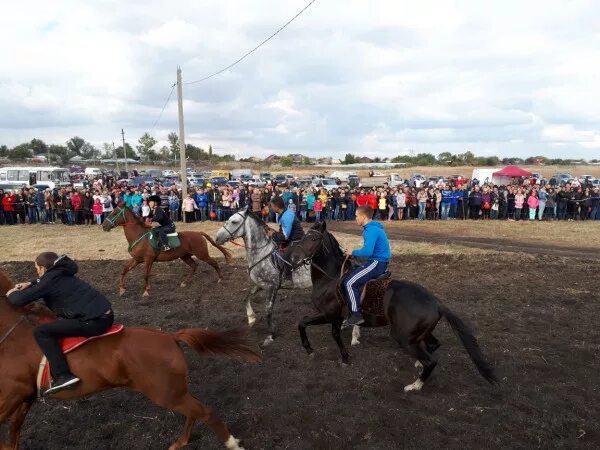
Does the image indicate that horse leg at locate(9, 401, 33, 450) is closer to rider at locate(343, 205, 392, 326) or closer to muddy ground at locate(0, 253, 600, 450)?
muddy ground at locate(0, 253, 600, 450)

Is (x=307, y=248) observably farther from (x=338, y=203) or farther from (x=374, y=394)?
(x=338, y=203)

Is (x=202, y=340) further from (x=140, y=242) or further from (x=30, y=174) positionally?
(x=30, y=174)

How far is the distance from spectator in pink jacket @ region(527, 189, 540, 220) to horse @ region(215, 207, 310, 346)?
18547mm

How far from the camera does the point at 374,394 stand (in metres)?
5.95

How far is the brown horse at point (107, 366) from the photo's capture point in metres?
4.36

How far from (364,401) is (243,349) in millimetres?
1923

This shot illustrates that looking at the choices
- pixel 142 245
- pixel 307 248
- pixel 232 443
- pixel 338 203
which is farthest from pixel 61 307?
pixel 338 203

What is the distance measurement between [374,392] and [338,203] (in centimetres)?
1783

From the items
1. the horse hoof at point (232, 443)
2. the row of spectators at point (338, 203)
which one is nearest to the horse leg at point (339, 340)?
the horse hoof at point (232, 443)

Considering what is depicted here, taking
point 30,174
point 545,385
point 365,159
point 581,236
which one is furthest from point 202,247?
point 365,159

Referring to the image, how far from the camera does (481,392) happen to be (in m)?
5.96

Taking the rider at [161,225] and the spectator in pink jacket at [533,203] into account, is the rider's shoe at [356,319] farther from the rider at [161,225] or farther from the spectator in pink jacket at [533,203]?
the spectator in pink jacket at [533,203]

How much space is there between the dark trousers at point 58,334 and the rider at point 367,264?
3498 millimetres

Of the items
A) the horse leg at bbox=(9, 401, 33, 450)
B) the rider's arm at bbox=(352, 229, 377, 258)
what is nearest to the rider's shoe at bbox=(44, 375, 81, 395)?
the horse leg at bbox=(9, 401, 33, 450)
